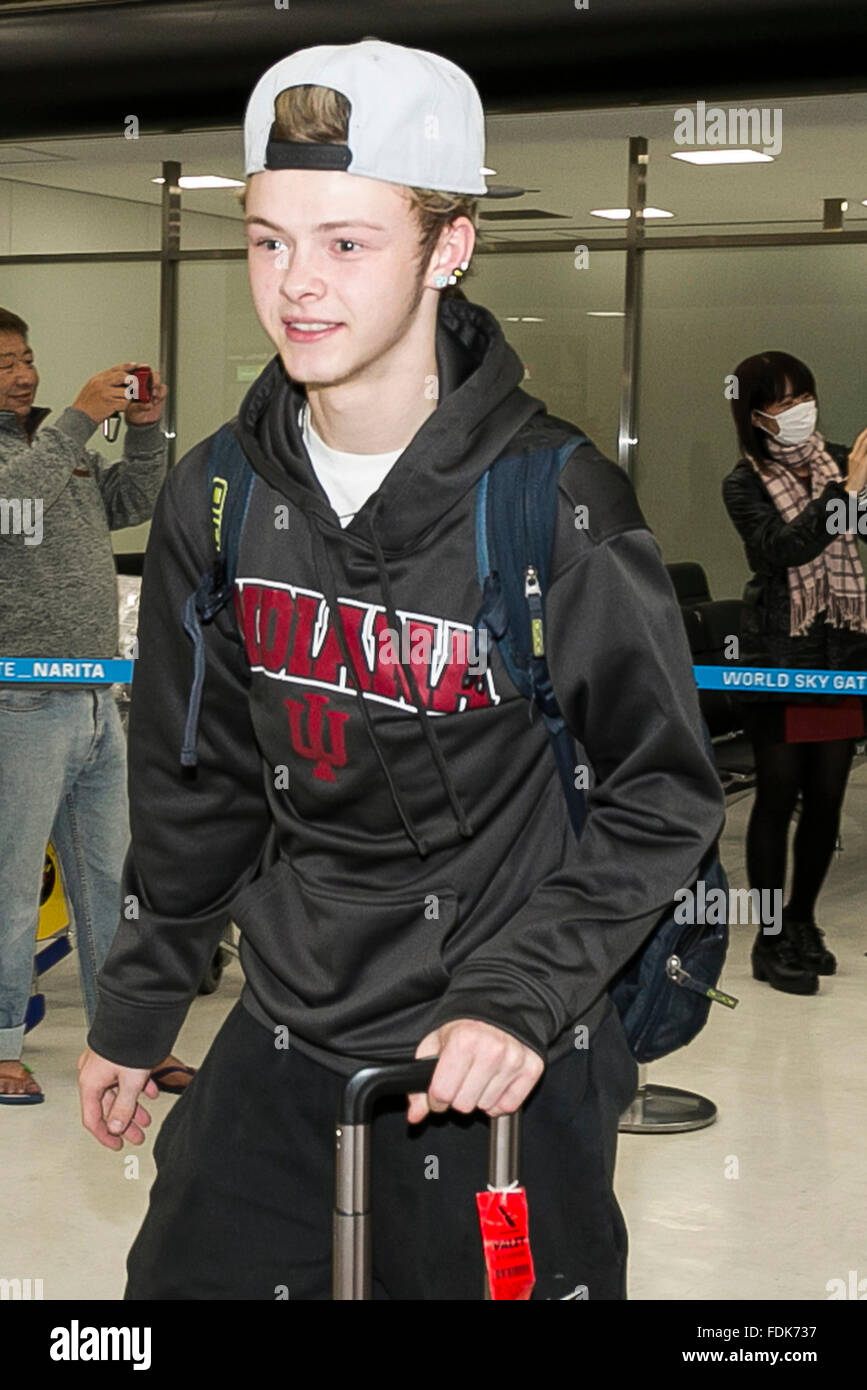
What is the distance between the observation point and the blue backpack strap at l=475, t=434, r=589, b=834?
1718 millimetres

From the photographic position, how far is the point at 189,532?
6.37 ft

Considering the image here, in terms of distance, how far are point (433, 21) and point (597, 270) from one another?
302 cm

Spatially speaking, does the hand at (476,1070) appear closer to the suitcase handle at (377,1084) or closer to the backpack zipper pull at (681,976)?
the suitcase handle at (377,1084)

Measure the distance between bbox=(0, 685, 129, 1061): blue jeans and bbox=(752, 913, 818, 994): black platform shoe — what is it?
2.26m

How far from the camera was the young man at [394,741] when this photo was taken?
5.54ft

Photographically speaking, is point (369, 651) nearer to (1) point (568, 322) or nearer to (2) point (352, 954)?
(2) point (352, 954)

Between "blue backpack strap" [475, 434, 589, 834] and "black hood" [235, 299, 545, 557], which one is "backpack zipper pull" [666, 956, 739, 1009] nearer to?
"blue backpack strap" [475, 434, 589, 834]

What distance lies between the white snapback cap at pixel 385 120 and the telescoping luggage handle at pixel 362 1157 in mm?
767

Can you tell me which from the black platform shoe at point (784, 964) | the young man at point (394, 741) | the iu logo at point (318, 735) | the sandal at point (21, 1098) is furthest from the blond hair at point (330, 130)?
the black platform shoe at point (784, 964)

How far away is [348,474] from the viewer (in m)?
1.85

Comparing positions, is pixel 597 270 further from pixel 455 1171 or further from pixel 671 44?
pixel 455 1171

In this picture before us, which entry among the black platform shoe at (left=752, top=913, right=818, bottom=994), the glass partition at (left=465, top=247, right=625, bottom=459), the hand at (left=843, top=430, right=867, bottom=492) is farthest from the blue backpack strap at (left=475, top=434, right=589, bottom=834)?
the glass partition at (left=465, top=247, right=625, bottom=459)
